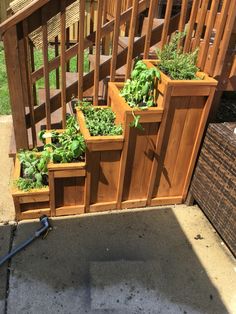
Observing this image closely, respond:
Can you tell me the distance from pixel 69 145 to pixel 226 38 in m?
1.57

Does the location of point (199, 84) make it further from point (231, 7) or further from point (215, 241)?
point (215, 241)

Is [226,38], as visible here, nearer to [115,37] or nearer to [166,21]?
[166,21]

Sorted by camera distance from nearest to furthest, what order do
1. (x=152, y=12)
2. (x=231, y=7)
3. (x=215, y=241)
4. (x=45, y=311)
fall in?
(x=45, y=311) → (x=231, y=7) → (x=152, y=12) → (x=215, y=241)

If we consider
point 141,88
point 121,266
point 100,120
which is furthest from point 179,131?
point 121,266

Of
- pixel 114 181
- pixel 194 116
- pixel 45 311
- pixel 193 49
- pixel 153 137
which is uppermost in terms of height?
pixel 193 49

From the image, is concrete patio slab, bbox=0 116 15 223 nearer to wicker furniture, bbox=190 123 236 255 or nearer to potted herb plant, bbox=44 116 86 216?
potted herb plant, bbox=44 116 86 216

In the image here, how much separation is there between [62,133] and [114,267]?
51.7 inches

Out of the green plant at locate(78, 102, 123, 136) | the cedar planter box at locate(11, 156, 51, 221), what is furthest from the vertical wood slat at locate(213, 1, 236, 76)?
the cedar planter box at locate(11, 156, 51, 221)

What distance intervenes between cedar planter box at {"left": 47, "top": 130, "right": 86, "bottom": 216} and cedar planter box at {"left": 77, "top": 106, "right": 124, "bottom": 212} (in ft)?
0.20

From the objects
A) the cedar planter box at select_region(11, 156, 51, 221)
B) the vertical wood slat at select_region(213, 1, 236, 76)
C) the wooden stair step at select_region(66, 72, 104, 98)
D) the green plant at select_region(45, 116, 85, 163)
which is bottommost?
the cedar planter box at select_region(11, 156, 51, 221)

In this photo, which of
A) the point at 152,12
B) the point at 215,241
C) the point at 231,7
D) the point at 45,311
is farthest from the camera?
the point at 215,241

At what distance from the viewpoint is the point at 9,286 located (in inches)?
90.4

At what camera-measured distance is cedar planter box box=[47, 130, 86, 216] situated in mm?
2650

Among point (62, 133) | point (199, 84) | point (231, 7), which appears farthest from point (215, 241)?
point (231, 7)
